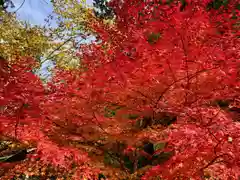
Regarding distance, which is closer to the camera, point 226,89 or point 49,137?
point 226,89

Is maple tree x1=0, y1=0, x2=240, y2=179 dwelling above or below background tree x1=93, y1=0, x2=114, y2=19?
below

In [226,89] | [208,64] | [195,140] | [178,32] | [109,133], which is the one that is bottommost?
[195,140]

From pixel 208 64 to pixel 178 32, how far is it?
0.66m

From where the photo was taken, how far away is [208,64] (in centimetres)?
368

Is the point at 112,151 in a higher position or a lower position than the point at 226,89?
lower

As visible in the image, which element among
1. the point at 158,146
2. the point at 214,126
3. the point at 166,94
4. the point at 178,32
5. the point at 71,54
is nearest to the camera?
the point at 214,126

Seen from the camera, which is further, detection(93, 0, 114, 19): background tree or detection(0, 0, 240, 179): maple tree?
detection(93, 0, 114, 19): background tree

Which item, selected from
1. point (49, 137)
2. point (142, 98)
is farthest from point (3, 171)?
point (142, 98)

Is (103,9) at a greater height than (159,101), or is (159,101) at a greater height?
(103,9)

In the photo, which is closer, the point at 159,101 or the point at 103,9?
the point at 159,101

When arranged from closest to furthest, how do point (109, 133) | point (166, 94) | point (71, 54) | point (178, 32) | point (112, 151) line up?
point (178, 32) < point (166, 94) < point (109, 133) < point (112, 151) < point (71, 54)

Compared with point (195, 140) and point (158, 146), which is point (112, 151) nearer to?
point (158, 146)

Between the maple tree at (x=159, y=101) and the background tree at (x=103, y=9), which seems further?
the background tree at (x=103, y=9)

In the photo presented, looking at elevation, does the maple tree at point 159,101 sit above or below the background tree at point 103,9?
below
